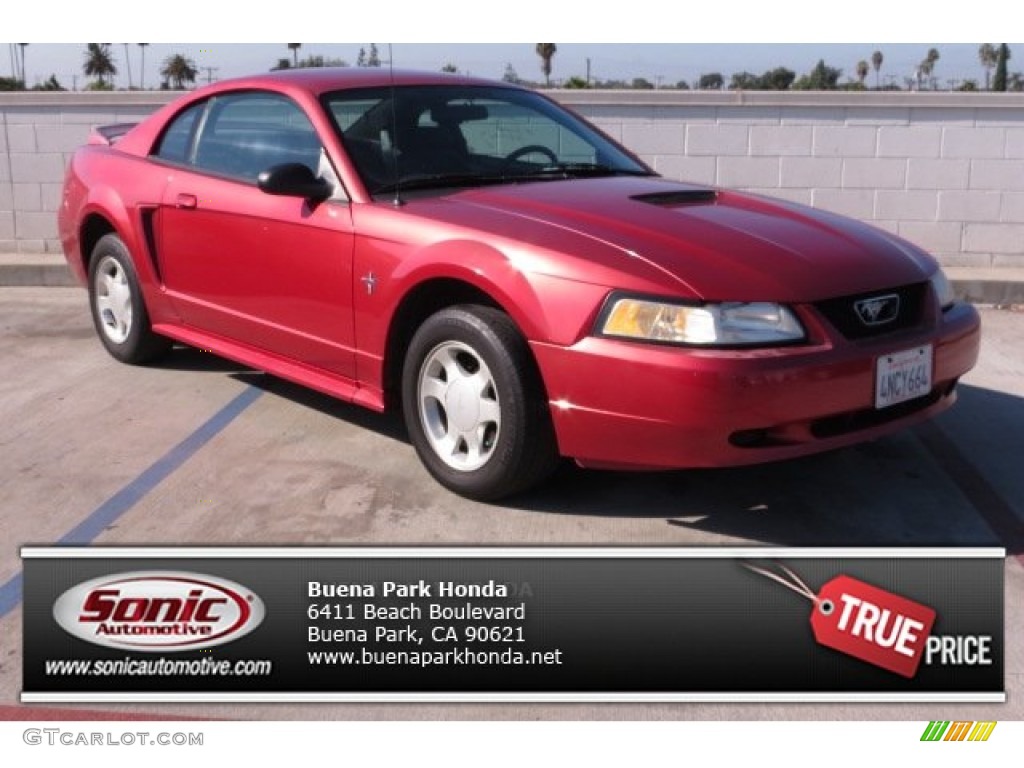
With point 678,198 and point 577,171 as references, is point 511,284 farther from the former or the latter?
point 577,171

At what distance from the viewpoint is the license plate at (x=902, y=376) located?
3826 mm

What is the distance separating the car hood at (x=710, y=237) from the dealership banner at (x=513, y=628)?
0.89 m

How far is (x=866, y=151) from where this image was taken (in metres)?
8.50

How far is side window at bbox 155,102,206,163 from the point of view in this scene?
18.1 feet

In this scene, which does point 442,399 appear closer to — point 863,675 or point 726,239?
point 726,239

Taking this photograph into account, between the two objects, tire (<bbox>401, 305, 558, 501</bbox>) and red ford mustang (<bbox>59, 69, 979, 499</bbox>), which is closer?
red ford mustang (<bbox>59, 69, 979, 499</bbox>)

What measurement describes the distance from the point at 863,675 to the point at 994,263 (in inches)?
243

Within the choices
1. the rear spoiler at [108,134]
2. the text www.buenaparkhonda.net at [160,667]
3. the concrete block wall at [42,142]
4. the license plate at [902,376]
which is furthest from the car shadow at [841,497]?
the concrete block wall at [42,142]

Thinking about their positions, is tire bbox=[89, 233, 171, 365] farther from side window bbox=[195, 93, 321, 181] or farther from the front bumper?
the front bumper

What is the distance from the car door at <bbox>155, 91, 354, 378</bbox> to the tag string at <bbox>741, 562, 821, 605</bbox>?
1860mm

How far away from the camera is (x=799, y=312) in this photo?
3.71 metres

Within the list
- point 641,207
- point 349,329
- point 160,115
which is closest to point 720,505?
point 641,207
